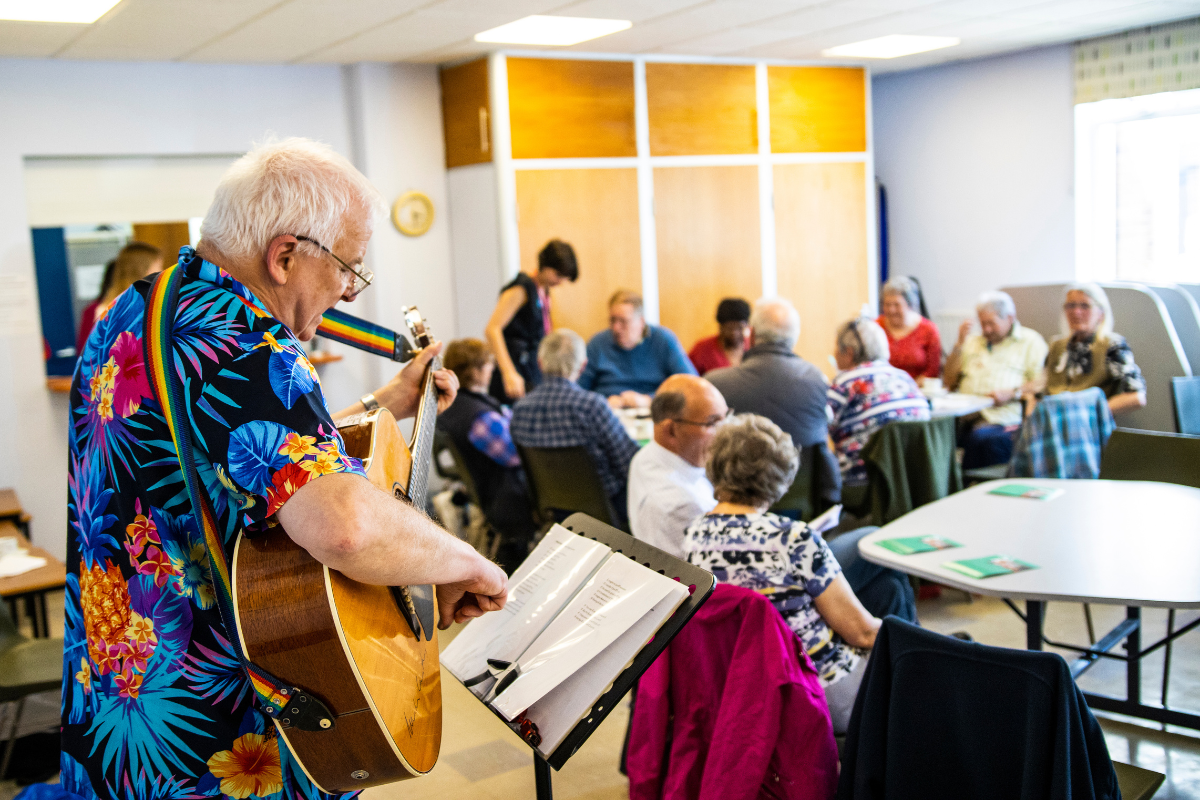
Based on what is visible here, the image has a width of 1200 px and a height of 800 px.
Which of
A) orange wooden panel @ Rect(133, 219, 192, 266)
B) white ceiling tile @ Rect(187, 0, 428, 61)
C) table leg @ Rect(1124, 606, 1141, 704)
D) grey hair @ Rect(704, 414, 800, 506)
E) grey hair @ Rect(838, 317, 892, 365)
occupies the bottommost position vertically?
table leg @ Rect(1124, 606, 1141, 704)

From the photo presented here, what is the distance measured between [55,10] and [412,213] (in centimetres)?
231

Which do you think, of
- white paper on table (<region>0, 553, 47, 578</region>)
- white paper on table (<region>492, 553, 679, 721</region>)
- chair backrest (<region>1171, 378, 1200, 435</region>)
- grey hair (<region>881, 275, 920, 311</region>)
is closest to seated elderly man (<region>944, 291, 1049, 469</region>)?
grey hair (<region>881, 275, 920, 311</region>)

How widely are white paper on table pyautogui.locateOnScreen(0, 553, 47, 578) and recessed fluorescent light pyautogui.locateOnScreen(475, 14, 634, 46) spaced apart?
3.18 m

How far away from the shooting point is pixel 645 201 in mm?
6438

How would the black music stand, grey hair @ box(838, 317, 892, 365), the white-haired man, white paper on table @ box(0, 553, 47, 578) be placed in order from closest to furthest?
1. the white-haired man
2. the black music stand
3. white paper on table @ box(0, 553, 47, 578)
4. grey hair @ box(838, 317, 892, 365)

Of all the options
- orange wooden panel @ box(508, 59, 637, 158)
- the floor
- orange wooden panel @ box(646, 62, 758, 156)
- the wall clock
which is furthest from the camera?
orange wooden panel @ box(646, 62, 758, 156)

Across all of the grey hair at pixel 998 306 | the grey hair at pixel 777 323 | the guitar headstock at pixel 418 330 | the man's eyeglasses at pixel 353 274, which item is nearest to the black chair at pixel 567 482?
the grey hair at pixel 777 323

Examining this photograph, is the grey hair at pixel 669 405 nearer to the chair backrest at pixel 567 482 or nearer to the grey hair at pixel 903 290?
the chair backrest at pixel 567 482

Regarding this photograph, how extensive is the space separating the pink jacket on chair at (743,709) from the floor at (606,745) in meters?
0.93

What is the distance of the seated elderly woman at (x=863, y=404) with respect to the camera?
4.23 metres

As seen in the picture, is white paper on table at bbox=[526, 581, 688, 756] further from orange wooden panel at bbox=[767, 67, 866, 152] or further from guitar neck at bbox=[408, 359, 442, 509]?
orange wooden panel at bbox=[767, 67, 866, 152]

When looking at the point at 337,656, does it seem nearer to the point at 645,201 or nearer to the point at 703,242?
the point at 645,201

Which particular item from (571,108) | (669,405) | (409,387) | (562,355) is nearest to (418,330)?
(409,387)

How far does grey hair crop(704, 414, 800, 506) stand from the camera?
237cm
